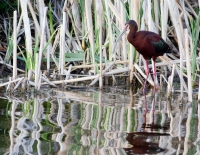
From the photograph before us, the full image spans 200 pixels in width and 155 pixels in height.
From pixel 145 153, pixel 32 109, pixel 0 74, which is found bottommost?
pixel 145 153

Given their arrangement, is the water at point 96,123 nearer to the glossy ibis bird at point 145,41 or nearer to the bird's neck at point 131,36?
the glossy ibis bird at point 145,41

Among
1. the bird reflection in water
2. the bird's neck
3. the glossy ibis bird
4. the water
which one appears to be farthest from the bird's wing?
the bird reflection in water

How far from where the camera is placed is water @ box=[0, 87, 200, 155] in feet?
14.8

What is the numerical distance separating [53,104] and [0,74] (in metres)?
2.02

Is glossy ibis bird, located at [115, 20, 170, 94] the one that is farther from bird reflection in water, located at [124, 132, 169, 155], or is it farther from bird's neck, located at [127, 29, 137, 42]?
bird reflection in water, located at [124, 132, 169, 155]

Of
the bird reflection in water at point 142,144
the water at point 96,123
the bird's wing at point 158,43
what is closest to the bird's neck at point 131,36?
the bird's wing at point 158,43

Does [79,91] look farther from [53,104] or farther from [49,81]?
[53,104]

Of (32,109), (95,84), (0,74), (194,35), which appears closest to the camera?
(32,109)

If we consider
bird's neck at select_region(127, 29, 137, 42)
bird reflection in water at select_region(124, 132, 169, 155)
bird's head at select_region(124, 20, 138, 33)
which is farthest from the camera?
bird's neck at select_region(127, 29, 137, 42)

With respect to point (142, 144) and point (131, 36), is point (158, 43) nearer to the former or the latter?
point (131, 36)

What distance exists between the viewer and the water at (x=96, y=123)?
178 inches

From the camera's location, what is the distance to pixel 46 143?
461 centimetres

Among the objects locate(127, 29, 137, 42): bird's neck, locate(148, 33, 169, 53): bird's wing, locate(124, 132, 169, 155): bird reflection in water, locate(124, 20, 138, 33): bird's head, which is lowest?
locate(124, 132, 169, 155): bird reflection in water

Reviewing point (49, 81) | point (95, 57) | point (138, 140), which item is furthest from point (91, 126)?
point (95, 57)
